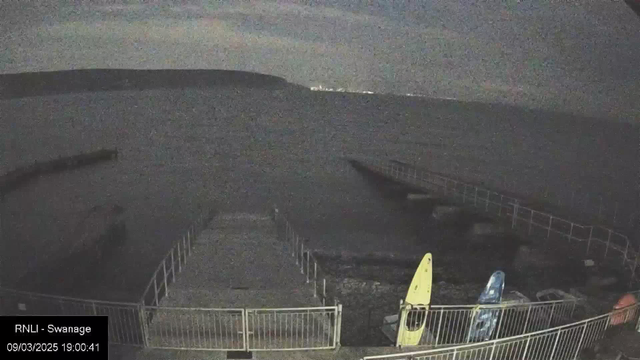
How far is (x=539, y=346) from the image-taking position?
171 centimetres

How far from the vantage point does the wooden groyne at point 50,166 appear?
1445 mm

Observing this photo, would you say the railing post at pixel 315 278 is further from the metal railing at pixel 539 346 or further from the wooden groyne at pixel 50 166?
the wooden groyne at pixel 50 166

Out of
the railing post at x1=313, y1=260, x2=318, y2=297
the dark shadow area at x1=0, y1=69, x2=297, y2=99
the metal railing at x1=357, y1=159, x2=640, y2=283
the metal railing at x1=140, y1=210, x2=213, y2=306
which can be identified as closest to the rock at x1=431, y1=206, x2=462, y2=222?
the metal railing at x1=357, y1=159, x2=640, y2=283

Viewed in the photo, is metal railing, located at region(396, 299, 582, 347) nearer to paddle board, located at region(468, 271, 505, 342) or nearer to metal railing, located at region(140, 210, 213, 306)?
paddle board, located at region(468, 271, 505, 342)

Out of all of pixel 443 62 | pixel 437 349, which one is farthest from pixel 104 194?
pixel 437 349

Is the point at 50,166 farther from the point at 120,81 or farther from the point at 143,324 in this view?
the point at 143,324

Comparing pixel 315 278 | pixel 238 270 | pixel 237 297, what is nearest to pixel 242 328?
pixel 237 297

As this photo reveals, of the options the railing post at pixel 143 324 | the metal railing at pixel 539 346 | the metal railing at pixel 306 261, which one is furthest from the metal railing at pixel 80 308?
the metal railing at pixel 539 346

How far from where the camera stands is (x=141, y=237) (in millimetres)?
1546

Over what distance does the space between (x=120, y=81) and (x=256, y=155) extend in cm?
51

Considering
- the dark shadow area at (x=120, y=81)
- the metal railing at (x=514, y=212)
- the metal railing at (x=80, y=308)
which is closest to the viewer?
the dark shadow area at (x=120, y=81)

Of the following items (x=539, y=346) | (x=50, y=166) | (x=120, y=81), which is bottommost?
(x=539, y=346)

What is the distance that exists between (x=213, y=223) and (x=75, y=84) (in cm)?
67

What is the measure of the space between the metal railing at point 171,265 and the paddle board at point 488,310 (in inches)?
44.8
